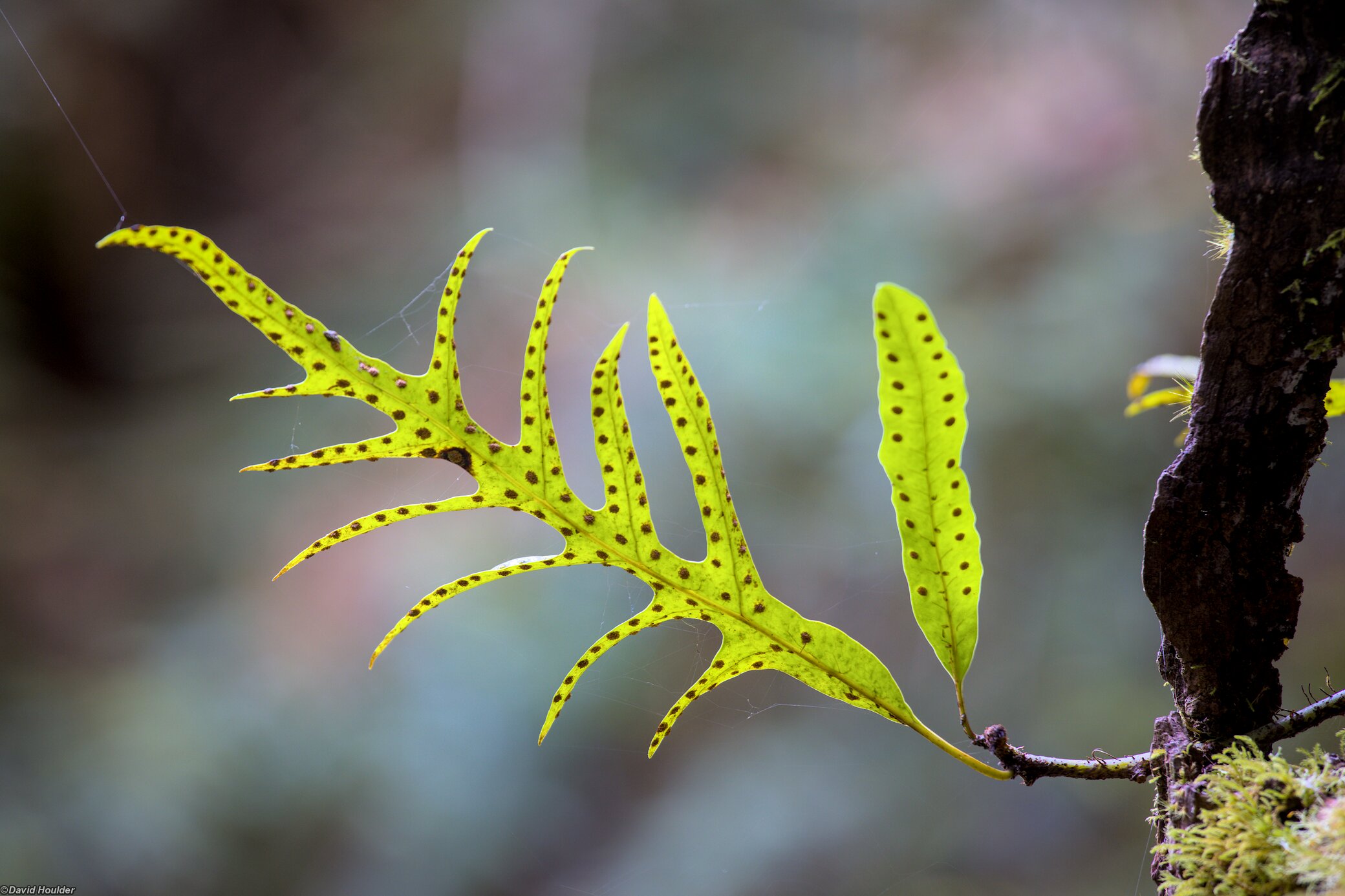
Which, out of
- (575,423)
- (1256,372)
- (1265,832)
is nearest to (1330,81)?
(1256,372)

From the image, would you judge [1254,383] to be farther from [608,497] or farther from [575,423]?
[575,423]

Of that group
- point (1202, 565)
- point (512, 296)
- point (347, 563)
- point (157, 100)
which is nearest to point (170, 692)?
point (347, 563)

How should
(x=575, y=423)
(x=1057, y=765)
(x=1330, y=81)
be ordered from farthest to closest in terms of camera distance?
(x=575, y=423) < (x=1057, y=765) < (x=1330, y=81)

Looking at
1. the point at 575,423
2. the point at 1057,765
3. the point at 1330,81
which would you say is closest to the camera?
the point at 1330,81

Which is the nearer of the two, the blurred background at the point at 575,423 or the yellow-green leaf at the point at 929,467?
the yellow-green leaf at the point at 929,467

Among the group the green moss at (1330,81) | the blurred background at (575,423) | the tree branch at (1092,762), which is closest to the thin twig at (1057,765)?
the tree branch at (1092,762)

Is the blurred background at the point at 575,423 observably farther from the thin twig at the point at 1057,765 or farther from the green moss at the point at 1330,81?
the green moss at the point at 1330,81

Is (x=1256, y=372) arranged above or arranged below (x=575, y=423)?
below
